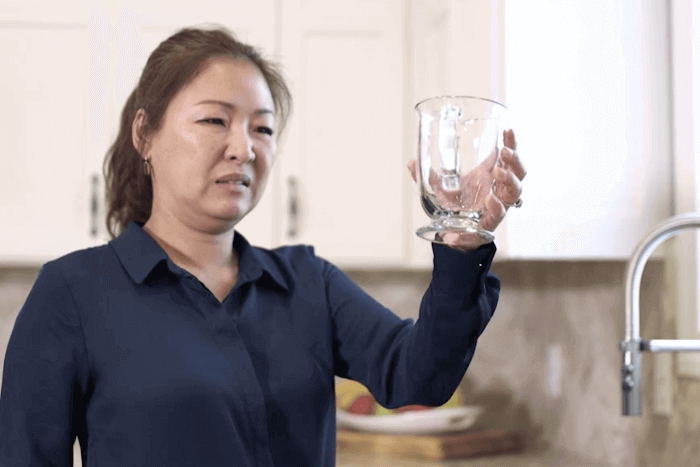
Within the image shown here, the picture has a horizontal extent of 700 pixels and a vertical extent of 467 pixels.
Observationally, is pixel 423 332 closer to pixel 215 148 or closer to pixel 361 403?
pixel 215 148

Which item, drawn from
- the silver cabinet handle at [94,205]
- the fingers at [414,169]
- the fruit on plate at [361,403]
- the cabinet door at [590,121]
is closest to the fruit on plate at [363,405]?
the fruit on plate at [361,403]

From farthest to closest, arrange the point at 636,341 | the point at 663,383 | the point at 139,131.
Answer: the point at 663,383 → the point at 636,341 → the point at 139,131

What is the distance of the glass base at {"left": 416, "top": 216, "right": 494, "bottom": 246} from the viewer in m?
0.72

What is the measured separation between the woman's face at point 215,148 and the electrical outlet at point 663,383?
3.31 ft

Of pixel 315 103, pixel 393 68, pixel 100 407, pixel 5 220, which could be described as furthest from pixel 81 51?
pixel 100 407

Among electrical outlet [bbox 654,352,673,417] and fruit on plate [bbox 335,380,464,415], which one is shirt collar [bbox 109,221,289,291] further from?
fruit on plate [bbox 335,380,464,415]

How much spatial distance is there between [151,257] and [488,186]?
50 cm

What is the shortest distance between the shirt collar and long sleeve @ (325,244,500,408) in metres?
0.10

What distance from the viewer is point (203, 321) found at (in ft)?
3.27

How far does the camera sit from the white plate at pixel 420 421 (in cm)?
198

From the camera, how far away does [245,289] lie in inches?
41.9

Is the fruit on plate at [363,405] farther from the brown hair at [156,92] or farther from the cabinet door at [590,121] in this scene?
the brown hair at [156,92]

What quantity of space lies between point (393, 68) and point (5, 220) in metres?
1.13

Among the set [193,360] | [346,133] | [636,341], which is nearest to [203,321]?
[193,360]
